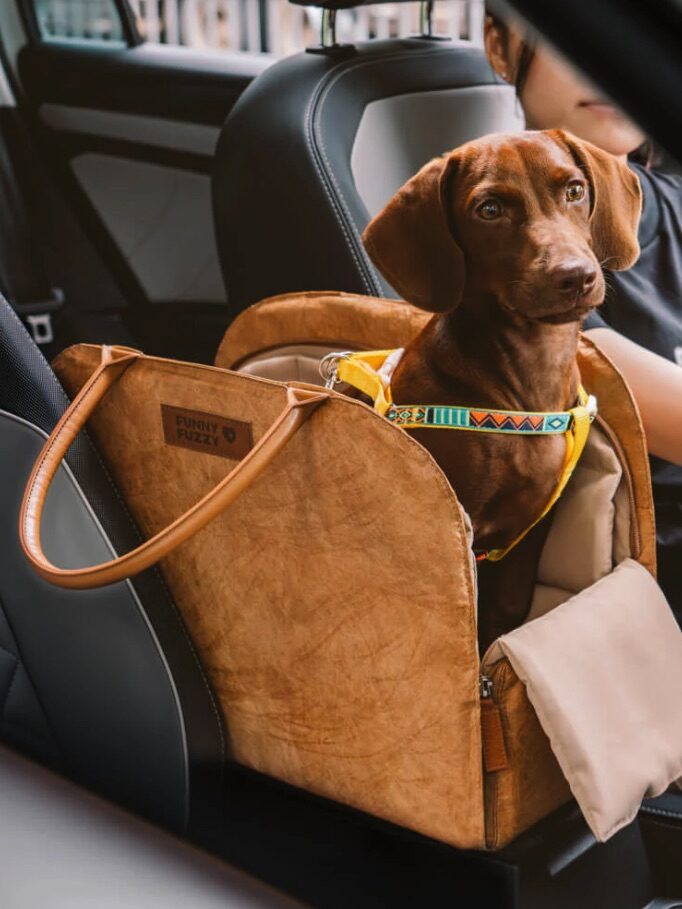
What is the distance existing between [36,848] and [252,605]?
0.67 feet

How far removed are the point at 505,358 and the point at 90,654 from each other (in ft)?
1.18

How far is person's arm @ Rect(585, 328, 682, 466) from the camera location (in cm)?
86

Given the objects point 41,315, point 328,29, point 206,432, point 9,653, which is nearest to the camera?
point 206,432

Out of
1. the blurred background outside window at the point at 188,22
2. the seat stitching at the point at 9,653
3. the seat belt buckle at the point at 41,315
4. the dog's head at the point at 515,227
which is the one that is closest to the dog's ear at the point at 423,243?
the dog's head at the point at 515,227

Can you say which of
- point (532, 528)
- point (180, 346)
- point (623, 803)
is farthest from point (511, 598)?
point (180, 346)

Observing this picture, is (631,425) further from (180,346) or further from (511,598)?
(180,346)

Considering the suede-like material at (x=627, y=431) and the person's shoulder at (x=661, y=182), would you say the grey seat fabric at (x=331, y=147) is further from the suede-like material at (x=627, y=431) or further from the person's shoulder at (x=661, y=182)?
the suede-like material at (x=627, y=431)

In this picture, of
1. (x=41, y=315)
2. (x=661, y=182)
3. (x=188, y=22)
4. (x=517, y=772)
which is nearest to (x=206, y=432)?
(x=517, y=772)

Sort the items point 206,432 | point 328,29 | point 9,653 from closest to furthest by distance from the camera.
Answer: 1. point 206,432
2. point 9,653
3. point 328,29

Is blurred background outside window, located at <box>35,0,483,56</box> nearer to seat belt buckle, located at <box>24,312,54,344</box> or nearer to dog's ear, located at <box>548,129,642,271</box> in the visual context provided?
seat belt buckle, located at <box>24,312,54,344</box>

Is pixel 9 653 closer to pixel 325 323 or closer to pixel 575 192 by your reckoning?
pixel 325 323

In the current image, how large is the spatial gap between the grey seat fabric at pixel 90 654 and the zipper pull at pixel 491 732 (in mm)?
226

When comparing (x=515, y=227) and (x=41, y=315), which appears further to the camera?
(x=41, y=315)

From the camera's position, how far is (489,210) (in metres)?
0.66
